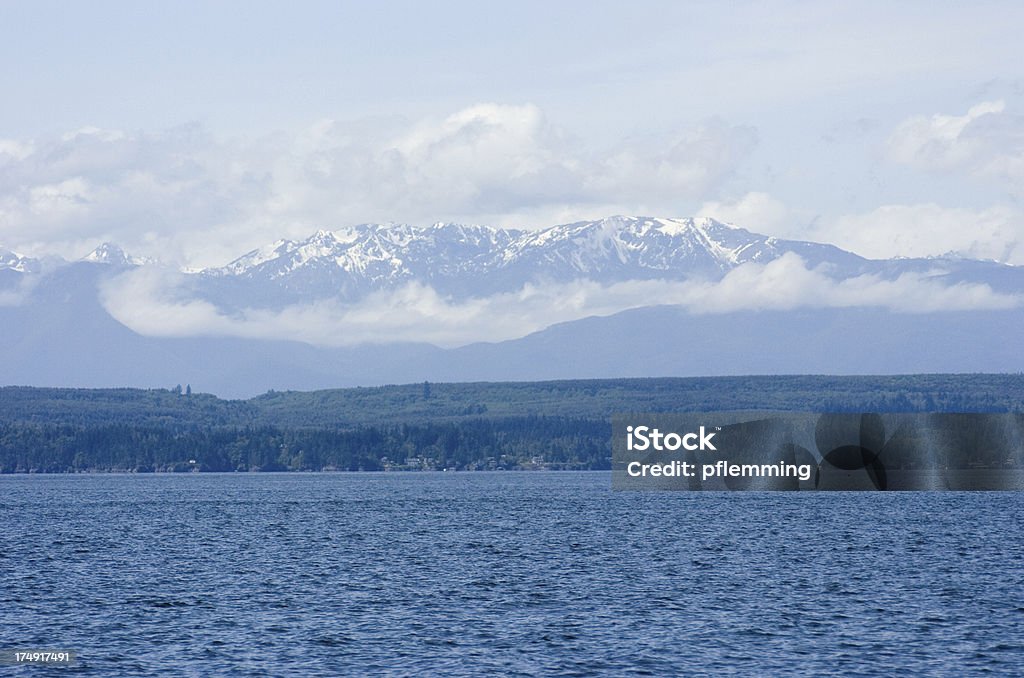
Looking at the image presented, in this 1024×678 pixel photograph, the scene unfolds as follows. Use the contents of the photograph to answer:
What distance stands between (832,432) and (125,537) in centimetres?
7704

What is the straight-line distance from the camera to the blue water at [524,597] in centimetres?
5950

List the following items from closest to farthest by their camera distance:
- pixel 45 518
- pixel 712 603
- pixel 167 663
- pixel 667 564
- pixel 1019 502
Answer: pixel 167 663, pixel 712 603, pixel 667 564, pixel 45 518, pixel 1019 502

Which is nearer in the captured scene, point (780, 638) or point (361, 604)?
point (780, 638)

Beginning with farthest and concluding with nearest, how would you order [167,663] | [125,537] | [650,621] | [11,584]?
[125,537], [11,584], [650,621], [167,663]

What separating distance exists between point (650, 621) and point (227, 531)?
67467 mm

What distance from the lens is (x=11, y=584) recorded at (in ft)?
277

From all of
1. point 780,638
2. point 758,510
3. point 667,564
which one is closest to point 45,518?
point 758,510

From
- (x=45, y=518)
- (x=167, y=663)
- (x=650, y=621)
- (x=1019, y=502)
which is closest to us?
(x=167, y=663)

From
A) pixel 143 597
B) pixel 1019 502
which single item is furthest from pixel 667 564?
pixel 1019 502

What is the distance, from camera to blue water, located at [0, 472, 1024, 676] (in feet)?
195

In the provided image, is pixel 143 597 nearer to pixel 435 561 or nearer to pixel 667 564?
pixel 435 561

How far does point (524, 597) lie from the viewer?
77.3m

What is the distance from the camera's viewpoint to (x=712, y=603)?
74.7 meters

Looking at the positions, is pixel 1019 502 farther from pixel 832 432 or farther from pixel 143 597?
pixel 143 597
